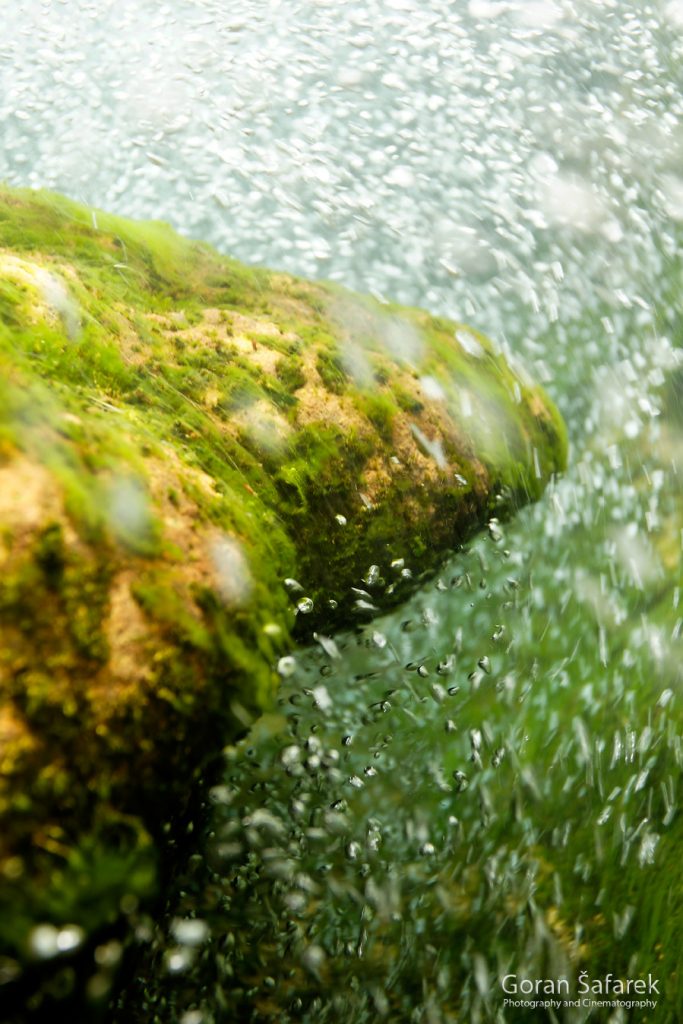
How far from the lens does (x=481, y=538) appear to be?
2984 millimetres

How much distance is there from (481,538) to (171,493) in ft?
5.04

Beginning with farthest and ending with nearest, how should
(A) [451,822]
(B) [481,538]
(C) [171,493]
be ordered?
(B) [481,538] < (A) [451,822] < (C) [171,493]

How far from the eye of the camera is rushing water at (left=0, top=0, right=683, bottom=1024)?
220cm

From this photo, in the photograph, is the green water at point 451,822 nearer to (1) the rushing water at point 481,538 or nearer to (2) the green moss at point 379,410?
(1) the rushing water at point 481,538

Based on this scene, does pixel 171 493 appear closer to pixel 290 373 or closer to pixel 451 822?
pixel 290 373

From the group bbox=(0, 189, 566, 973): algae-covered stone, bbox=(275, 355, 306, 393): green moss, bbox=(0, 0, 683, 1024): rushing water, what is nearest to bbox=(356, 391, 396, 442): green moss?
bbox=(0, 189, 566, 973): algae-covered stone

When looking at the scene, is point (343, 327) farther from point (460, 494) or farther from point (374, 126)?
point (374, 126)

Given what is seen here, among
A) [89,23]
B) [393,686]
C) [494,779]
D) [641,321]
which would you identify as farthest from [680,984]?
[89,23]

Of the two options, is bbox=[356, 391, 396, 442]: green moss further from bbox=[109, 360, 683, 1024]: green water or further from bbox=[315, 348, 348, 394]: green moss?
bbox=[109, 360, 683, 1024]: green water

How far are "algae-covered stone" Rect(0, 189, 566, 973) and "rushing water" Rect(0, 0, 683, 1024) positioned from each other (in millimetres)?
284

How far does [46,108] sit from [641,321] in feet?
13.5

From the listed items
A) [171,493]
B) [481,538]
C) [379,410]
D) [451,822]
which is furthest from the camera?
[481,538]

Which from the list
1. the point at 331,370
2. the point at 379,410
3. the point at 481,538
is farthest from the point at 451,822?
the point at 331,370

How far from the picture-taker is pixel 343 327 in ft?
9.57
